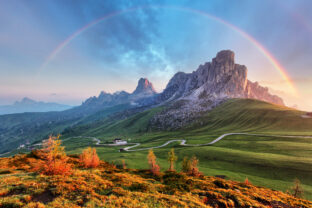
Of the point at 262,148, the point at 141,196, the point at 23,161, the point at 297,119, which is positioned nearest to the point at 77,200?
the point at 141,196

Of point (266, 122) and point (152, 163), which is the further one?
point (266, 122)

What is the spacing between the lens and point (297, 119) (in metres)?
127

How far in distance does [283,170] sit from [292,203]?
4022 centimetres

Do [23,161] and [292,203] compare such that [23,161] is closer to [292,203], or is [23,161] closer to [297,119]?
[292,203]

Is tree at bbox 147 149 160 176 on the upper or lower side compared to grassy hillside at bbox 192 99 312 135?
lower

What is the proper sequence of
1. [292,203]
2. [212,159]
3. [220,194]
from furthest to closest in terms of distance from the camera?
[212,159], [292,203], [220,194]

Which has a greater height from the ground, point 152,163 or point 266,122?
point 266,122

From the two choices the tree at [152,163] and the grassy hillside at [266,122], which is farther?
the grassy hillside at [266,122]

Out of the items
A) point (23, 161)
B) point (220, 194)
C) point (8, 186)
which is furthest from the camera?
point (23, 161)

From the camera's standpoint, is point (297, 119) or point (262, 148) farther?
point (297, 119)

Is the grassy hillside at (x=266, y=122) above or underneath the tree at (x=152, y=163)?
above

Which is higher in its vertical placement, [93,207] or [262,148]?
[93,207]

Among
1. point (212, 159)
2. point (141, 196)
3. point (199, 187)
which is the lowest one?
point (212, 159)

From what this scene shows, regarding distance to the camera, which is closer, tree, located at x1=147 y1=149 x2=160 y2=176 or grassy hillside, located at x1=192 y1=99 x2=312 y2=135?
tree, located at x1=147 y1=149 x2=160 y2=176
